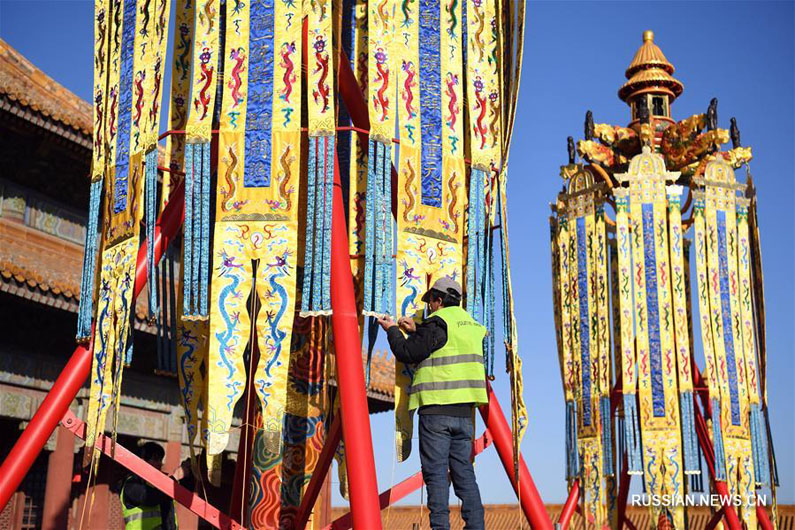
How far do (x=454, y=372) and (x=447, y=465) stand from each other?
50 cm

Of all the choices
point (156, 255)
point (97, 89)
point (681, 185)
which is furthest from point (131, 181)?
point (681, 185)

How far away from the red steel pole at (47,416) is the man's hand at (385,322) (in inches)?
70.2

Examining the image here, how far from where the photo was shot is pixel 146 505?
272 inches

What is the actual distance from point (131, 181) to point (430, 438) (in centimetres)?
287

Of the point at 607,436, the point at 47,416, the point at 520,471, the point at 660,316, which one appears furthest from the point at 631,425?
the point at 47,416

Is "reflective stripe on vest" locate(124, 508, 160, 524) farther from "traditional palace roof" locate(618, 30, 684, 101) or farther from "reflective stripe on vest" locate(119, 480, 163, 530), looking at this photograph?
"traditional palace roof" locate(618, 30, 684, 101)

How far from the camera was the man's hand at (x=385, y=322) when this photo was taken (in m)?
5.85

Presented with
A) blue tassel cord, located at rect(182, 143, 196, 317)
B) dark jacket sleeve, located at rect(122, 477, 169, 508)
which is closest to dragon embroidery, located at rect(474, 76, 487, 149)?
blue tassel cord, located at rect(182, 143, 196, 317)

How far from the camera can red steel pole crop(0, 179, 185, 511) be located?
6453 mm

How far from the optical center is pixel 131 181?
6.98 metres

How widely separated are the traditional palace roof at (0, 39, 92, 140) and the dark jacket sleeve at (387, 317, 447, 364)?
23.1 feet

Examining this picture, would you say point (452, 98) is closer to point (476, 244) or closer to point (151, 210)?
point (476, 244)

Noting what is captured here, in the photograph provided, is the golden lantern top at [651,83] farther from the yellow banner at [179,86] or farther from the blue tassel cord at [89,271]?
the blue tassel cord at [89,271]

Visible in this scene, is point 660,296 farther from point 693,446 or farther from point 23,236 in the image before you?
point 23,236
